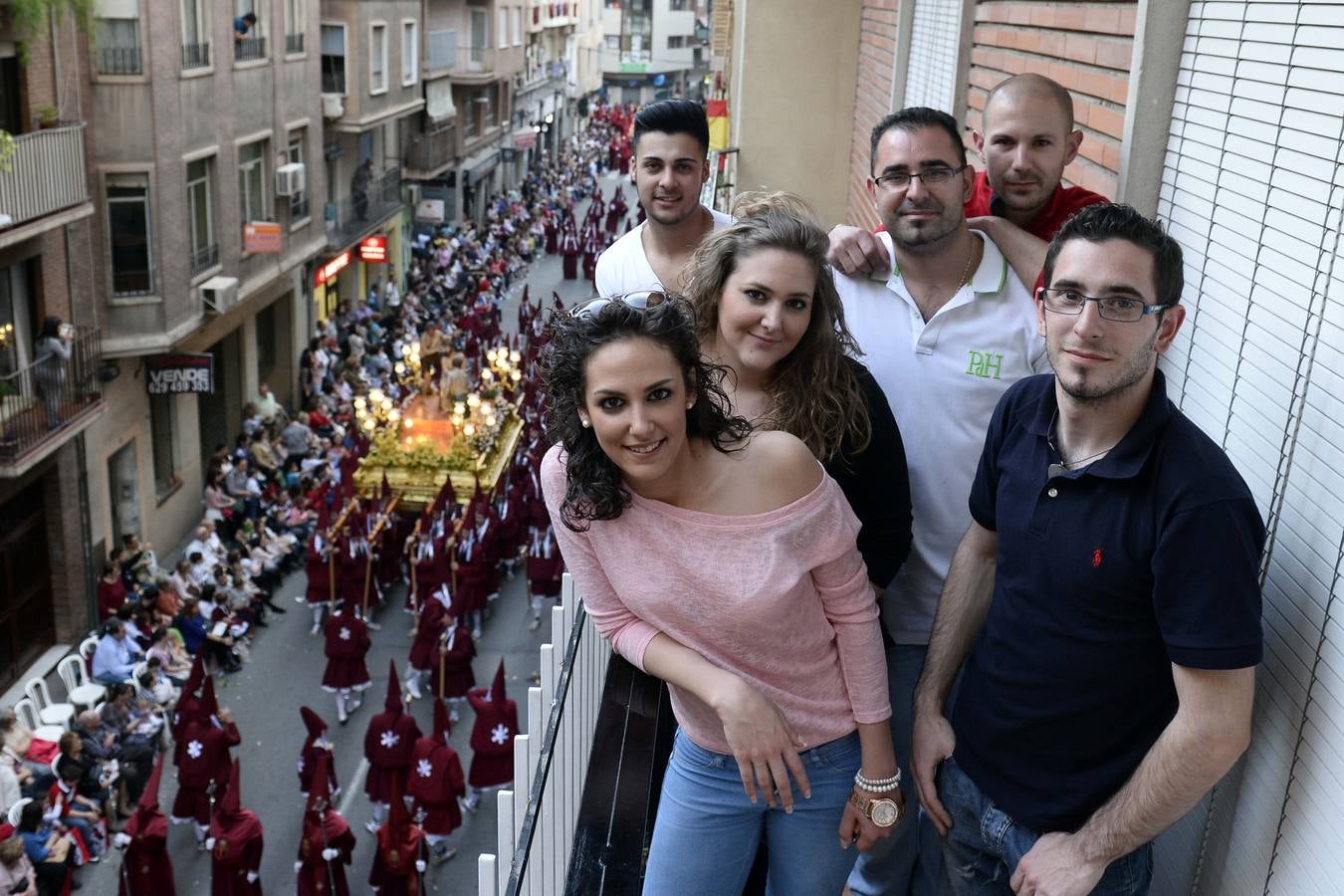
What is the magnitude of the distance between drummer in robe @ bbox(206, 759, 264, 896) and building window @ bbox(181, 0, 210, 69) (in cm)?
1272

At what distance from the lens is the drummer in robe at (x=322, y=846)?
38.2 feet

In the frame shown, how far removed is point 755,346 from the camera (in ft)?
12.5

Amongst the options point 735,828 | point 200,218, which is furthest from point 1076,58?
point 200,218

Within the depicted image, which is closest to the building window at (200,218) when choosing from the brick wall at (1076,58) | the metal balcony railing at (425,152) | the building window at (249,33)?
the building window at (249,33)

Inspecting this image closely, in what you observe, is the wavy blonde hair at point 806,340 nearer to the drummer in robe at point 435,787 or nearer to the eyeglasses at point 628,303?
the eyeglasses at point 628,303

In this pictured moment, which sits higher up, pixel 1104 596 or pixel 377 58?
pixel 377 58

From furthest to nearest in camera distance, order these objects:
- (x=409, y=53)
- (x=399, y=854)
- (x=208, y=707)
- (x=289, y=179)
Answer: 1. (x=409, y=53)
2. (x=289, y=179)
3. (x=208, y=707)
4. (x=399, y=854)

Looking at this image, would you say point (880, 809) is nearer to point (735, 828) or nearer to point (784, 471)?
point (735, 828)

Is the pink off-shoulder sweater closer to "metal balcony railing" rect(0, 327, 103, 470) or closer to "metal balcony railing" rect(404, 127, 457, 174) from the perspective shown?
"metal balcony railing" rect(0, 327, 103, 470)

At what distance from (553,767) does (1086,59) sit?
3.43m

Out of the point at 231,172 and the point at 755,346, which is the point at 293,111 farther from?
the point at 755,346

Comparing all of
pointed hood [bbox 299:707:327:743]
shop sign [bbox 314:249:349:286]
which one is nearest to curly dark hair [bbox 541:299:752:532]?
pointed hood [bbox 299:707:327:743]

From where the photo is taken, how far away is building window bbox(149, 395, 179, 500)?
21344 mm

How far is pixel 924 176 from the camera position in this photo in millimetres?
4164
